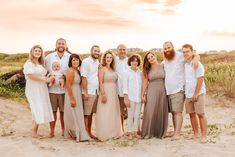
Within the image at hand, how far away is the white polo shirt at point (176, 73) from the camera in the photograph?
918 cm

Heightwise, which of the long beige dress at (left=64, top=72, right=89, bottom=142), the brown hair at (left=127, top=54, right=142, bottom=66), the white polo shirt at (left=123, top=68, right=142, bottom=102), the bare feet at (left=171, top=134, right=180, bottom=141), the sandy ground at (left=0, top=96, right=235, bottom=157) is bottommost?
the sandy ground at (left=0, top=96, right=235, bottom=157)

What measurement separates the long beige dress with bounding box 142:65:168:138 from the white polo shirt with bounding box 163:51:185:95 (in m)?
0.19

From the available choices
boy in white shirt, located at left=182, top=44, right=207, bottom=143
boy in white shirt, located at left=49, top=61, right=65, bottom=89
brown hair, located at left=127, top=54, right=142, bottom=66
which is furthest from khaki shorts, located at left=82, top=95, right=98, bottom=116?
boy in white shirt, located at left=182, top=44, right=207, bottom=143

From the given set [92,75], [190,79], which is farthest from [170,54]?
[92,75]

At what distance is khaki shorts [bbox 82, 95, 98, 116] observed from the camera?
972 cm

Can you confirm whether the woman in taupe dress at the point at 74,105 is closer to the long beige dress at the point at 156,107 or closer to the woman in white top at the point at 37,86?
the woman in white top at the point at 37,86

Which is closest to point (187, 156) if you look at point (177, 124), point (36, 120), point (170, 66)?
point (177, 124)

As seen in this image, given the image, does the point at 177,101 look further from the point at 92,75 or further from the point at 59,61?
the point at 59,61

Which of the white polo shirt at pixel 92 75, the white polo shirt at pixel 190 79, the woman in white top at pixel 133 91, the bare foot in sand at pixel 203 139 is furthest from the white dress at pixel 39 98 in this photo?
the bare foot in sand at pixel 203 139

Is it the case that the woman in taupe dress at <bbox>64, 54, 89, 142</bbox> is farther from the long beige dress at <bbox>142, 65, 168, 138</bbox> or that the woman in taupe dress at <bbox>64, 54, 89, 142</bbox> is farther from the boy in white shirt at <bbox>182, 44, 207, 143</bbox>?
the boy in white shirt at <bbox>182, 44, 207, 143</bbox>

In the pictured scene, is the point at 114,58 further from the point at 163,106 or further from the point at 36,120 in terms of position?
the point at 36,120

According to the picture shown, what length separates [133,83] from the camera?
960cm

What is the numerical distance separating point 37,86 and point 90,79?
1122 mm

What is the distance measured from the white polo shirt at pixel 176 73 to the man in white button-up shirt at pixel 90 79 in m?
1.50
